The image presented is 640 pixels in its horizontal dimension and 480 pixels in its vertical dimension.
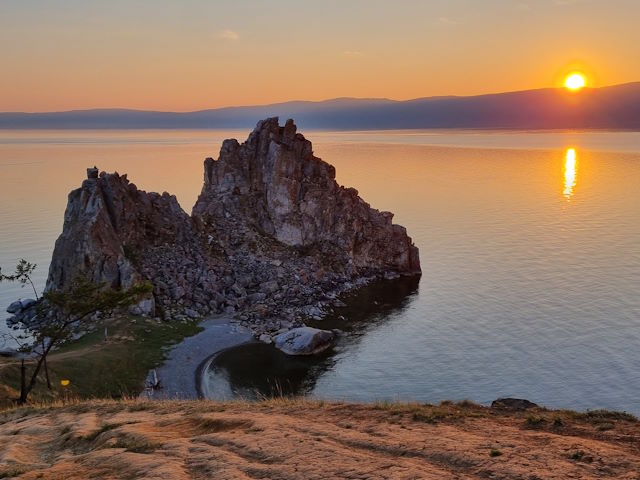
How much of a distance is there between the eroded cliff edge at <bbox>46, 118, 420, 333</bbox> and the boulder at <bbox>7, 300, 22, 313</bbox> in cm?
561

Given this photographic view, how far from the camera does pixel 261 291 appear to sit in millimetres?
90688

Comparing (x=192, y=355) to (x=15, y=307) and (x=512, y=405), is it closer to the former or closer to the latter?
(x=15, y=307)

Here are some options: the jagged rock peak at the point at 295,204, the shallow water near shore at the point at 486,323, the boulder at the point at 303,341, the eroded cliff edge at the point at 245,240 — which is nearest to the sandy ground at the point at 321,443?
the shallow water near shore at the point at 486,323

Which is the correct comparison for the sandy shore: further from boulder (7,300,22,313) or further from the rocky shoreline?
boulder (7,300,22,313)

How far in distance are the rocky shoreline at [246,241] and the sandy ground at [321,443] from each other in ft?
144

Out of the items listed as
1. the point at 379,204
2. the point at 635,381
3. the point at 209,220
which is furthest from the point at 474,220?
the point at 635,381

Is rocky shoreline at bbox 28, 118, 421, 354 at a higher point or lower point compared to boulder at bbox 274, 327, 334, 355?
higher

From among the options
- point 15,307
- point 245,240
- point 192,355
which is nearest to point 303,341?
point 192,355

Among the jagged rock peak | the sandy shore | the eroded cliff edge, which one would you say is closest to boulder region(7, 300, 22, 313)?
the eroded cliff edge

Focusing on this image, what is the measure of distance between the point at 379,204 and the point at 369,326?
93577mm

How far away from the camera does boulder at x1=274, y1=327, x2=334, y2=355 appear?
71562 mm

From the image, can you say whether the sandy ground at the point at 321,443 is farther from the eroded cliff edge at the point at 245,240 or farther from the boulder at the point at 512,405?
the eroded cliff edge at the point at 245,240

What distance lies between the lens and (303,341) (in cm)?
7194

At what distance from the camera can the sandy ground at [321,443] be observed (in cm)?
2245
